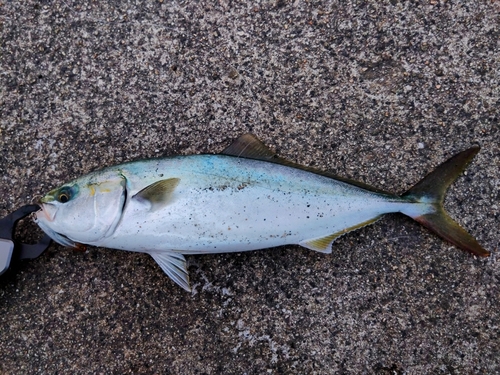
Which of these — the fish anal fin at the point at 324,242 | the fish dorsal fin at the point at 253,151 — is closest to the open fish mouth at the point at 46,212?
the fish dorsal fin at the point at 253,151

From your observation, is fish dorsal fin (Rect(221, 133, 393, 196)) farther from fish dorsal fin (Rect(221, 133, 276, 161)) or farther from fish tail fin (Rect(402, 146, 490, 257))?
fish tail fin (Rect(402, 146, 490, 257))

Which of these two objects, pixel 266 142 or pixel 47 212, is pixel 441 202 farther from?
pixel 47 212

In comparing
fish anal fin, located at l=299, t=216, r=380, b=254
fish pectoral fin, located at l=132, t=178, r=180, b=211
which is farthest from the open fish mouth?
fish anal fin, located at l=299, t=216, r=380, b=254

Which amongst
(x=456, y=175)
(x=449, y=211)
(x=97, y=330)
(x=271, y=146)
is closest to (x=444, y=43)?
(x=456, y=175)

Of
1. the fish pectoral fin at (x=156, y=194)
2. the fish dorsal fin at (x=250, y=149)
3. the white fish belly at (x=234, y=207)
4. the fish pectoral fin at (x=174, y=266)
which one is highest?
the fish dorsal fin at (x=250, y=149)

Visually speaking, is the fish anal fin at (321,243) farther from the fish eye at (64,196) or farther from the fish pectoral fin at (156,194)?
the fish eye at (64,196)

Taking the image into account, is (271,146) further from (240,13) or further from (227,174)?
(240,13)

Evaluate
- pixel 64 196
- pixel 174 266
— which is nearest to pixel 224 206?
pixel 174 266
